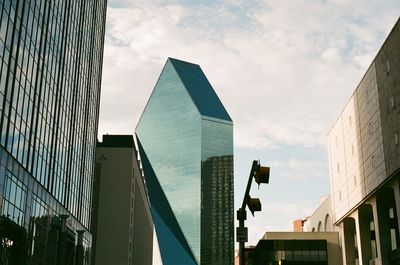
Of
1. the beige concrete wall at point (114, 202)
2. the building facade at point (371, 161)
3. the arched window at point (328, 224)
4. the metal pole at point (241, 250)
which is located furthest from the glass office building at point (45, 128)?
the arched window at point (328, 224)

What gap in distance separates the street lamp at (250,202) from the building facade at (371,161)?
48.6 metres

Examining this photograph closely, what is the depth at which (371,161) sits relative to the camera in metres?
69.2

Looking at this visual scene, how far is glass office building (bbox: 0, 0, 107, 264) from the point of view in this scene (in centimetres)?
4219

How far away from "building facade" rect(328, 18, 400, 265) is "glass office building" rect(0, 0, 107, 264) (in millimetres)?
36889

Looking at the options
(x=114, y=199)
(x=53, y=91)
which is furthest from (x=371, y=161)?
(x=114, y=199)

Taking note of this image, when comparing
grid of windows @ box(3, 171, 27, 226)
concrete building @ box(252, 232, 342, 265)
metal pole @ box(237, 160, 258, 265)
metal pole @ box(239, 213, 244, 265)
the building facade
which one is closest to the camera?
metal pole @ box(237, 160, 258, 265)

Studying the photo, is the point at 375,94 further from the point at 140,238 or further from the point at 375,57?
the point at 140,238

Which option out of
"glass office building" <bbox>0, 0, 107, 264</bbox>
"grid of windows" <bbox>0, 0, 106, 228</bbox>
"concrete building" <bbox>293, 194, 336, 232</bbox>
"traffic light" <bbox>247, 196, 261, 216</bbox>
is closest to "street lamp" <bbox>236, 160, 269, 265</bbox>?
"traffic light" <bbox>247, 196, 261, 216</bbox>

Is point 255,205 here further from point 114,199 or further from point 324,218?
point 114,199

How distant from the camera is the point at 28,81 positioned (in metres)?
47.5

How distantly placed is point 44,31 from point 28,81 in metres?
7.33

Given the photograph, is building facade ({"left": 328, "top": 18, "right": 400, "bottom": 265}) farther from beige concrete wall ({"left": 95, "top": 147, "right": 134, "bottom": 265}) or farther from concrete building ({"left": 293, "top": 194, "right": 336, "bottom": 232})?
beige concrete wall ({"left": 95, "top": 147, "right": 134, "bottom": 265})

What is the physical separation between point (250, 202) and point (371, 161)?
58900 millimetres

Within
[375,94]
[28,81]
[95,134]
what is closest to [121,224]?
[95,134]
